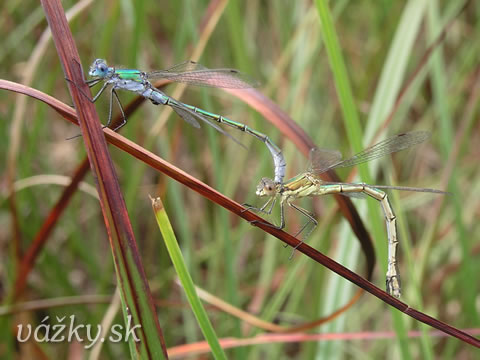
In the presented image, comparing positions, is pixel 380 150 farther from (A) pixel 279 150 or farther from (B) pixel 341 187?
(A) pixel 279 150

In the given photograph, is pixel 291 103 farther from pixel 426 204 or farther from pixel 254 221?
pixel 254 221

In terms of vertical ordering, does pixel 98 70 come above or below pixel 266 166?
below

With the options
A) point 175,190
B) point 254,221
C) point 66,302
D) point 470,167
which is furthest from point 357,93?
point 254,221

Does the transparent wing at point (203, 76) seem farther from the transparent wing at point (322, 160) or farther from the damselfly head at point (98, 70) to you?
the transparent wing at point (322, 160)

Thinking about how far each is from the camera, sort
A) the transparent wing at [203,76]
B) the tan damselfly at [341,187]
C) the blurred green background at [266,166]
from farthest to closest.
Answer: the blurred green background at [266,166], the transparent wing at [203,76], the tan damselfly at [341,187]

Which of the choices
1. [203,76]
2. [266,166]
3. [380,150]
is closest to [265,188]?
[380,150]

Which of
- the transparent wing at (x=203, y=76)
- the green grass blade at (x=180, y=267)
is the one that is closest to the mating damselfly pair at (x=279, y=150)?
the transparent wing at (x=203, y=76)

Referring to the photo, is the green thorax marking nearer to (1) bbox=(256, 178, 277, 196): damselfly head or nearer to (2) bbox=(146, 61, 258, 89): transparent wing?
(2) bbox=(146, 61, 258, 89): transparent wing
